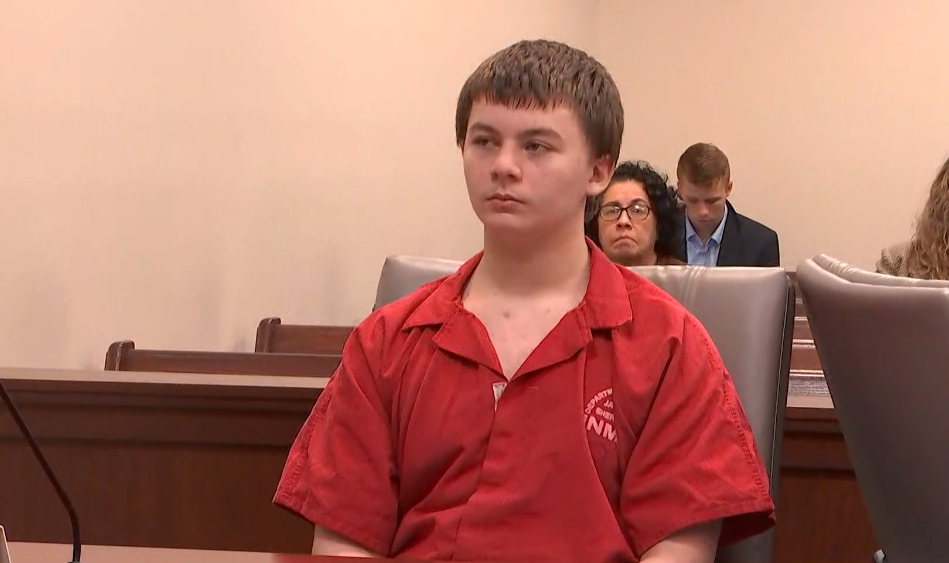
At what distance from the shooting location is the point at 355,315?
444cm

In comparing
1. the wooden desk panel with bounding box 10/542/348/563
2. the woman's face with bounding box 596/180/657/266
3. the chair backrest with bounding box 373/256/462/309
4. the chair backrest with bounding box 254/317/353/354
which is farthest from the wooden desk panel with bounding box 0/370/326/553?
the chair backrest with bounding box 254/317/353/354

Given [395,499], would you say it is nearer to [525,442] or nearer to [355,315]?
[525,442]

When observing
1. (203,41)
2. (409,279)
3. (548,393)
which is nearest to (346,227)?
(203,41)

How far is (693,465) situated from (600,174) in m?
0.39

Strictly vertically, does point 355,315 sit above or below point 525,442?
below

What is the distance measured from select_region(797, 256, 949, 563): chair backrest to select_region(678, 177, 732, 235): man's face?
3.89 metres

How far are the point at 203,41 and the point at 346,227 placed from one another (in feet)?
3.46

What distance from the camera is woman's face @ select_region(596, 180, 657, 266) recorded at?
301cm

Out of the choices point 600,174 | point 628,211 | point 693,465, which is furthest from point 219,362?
point 693,465

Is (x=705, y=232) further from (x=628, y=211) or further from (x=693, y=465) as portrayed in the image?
(x=693, y=465)

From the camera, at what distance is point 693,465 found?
1.28 metres

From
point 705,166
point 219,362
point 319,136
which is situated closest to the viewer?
point 219,362

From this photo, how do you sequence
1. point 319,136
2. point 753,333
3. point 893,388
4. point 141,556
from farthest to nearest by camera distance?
point 319,136 < point 753,333 < point 893,388 < point 141,556

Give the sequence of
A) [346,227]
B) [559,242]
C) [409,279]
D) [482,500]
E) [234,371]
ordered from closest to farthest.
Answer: [482,500] → [559,242] → [409,279] → [234,371] → [346,227]
